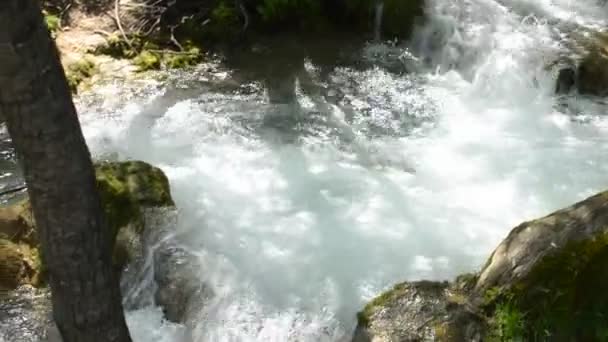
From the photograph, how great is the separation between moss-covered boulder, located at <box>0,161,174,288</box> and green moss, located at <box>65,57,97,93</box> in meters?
2.66

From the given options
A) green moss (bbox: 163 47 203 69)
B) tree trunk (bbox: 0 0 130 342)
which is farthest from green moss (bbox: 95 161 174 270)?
green moss (bbox: 163 47 203 69)

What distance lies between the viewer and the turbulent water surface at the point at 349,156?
5.62 meters

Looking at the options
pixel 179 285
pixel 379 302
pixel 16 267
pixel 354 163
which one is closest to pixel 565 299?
pixel 379 302

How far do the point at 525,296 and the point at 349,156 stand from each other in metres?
3.06

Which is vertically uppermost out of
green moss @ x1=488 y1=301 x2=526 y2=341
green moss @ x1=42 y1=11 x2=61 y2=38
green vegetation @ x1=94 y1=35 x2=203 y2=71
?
green moss @ x1=42 y1=11 x2=61 y2=38

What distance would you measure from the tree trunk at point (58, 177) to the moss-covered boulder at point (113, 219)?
7.34ft

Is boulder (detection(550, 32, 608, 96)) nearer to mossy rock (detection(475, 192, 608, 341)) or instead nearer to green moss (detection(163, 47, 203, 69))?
mossy rock (detection(475, 192, 608, 341))

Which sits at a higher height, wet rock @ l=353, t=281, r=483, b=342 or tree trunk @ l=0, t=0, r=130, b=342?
tree trunk @ l=0, t=0, r=130, b=342

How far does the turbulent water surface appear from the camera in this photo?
5.62 m

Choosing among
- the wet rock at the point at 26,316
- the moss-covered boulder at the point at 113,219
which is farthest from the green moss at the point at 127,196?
the wet rock at the point at 26,316

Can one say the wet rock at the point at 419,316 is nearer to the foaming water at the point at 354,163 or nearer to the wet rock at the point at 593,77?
the foaming water at the point at 354,163

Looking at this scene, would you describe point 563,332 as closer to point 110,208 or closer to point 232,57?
point 110,208

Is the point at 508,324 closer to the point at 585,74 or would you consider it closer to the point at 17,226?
the point at 17,226

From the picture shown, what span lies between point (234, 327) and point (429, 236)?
1.95 m
